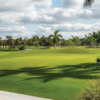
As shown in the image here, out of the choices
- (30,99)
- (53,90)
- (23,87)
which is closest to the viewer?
(30,99)

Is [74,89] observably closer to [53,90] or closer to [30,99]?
[53,90]

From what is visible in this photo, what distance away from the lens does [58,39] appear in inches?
2714

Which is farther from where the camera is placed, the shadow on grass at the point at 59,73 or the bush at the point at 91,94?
the shadow on grass at the point at 59,73

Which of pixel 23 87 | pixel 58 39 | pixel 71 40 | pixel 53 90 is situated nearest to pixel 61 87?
pixel 53 90

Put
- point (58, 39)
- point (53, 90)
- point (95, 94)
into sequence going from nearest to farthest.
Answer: point (95, 94)
point (53, 90)
point (58, 39)

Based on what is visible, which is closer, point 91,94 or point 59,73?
point 91,94

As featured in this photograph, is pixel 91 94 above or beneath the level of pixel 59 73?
above

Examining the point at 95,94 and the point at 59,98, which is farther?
the point at 59,98

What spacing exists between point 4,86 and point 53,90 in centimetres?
341

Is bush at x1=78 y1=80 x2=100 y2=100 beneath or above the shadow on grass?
above

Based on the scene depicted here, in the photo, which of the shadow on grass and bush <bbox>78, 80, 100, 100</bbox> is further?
the shadow on grass

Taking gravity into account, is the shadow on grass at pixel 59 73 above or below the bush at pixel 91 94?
below

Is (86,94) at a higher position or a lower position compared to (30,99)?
higher

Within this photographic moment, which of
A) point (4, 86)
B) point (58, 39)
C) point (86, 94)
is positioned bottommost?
point (4, 86)
